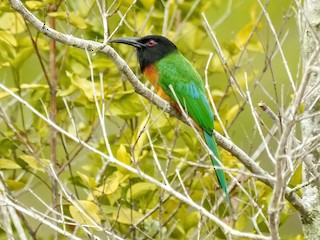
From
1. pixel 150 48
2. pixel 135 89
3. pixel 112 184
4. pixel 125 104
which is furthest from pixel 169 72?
pixel 135 89

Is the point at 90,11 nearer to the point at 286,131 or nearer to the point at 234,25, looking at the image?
the point at 286,131

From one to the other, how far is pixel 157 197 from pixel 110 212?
417 millimetres

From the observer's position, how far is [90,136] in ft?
19.9

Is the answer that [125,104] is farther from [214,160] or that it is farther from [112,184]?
[214,160]

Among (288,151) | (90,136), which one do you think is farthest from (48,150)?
(288,151)

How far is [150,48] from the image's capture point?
5.82 m

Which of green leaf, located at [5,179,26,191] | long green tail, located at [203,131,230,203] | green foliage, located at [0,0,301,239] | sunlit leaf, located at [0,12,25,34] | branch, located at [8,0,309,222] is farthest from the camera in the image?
sunlit leaf, located at [0,12,25,34]

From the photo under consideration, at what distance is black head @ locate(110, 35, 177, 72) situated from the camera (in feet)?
19.0

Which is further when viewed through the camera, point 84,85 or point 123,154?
point 84,85

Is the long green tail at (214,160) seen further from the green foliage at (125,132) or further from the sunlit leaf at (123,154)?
the sunlit leaf at (123,154)

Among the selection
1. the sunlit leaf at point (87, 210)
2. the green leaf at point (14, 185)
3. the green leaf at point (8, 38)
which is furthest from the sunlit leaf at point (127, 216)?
the green leaf at point (8, 38)

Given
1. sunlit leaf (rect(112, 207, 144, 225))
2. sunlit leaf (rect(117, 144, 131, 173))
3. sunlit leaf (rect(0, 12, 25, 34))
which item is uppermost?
sunlit leaf (rect(0, 12, 25, 34))

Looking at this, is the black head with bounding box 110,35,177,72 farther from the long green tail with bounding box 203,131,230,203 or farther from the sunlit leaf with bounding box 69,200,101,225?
the sunlit leaf with bounding box 69,200,101,225

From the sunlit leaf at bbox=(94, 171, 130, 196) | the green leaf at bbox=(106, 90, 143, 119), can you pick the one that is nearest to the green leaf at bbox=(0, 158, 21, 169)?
the sunlit leaf at bbox=(94, 171, 130, 196)
